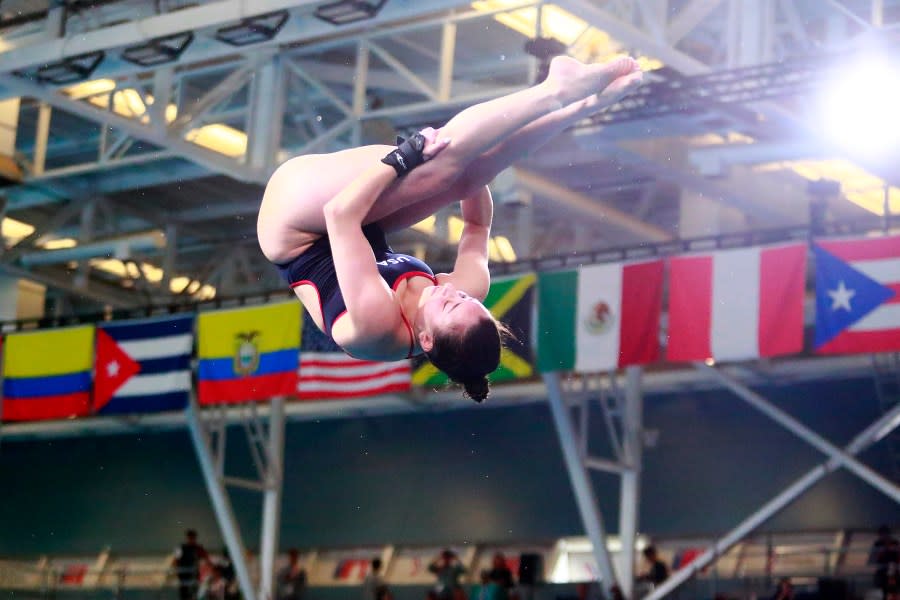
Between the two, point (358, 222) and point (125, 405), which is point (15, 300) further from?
point (358, 222)

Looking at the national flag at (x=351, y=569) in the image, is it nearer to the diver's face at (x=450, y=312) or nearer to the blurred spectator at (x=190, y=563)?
the blurred spectator at (x=190, y=563)

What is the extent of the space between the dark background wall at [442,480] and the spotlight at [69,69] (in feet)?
32.3

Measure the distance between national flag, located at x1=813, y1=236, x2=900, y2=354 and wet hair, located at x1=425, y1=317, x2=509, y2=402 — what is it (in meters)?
9.53

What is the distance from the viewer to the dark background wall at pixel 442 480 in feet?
63.6

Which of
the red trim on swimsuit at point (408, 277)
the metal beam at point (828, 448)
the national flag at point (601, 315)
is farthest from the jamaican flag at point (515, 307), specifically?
the red trim on swimsuit at point (408, 277)

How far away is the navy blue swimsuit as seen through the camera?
534cm

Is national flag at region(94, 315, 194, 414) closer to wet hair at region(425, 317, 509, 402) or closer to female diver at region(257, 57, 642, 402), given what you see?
female diver at region(257, 57, 642, 402)

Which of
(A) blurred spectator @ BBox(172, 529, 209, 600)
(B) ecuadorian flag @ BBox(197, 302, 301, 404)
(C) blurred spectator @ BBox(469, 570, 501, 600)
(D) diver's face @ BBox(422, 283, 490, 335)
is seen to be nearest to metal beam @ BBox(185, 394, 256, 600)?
(A) blurred spectator @ BBox(172, 529, 209, 600)

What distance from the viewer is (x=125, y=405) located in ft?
59.0

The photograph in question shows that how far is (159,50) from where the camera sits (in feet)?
43.8

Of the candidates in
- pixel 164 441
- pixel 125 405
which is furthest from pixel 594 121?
pixel 164 441

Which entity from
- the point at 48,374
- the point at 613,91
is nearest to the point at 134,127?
the point at 48,374

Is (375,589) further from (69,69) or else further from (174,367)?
(69,69)

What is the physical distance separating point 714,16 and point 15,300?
1171cm
